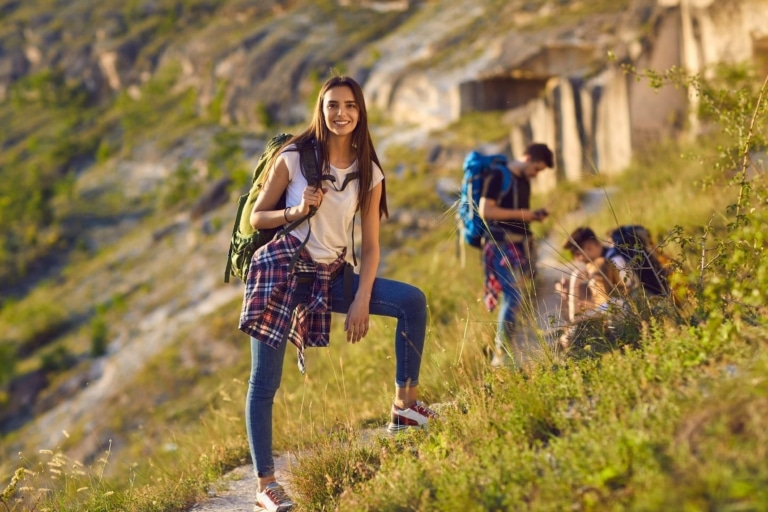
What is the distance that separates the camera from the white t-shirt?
371cm

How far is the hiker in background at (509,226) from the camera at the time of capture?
5.61m

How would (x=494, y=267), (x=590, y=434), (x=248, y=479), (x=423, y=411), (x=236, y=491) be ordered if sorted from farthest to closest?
(x=494, y=267) < (x=248, y=479) < (x=236, y=491) < (x=423, y=411) < (x=590, y=434)

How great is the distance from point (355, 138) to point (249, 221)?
628mm

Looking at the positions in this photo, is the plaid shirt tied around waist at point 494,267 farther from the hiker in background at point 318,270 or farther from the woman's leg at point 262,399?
the woman's leg at point 262,399

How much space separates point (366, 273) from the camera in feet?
12.4

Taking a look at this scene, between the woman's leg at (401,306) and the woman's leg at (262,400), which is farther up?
the woman's leg at (401,306)

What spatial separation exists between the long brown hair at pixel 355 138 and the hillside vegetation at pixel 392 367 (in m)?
0.84

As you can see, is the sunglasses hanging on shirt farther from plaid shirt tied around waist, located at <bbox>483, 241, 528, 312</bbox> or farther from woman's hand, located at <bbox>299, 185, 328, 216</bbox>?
plaid shirt tied around waist, located at <bbox>483, 241, 528, 312</bbox>

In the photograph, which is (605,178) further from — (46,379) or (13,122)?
(13,122)

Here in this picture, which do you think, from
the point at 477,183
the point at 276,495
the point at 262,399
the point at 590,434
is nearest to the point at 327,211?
the point at 262,399

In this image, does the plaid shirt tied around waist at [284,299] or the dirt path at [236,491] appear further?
the dirt path at [236,491]

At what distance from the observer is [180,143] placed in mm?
36969

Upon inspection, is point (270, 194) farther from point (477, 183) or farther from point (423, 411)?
point (477, 183)

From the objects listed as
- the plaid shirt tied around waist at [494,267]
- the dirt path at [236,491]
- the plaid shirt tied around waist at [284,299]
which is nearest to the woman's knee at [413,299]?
the plaid shirt tied around waist at [284,299]
